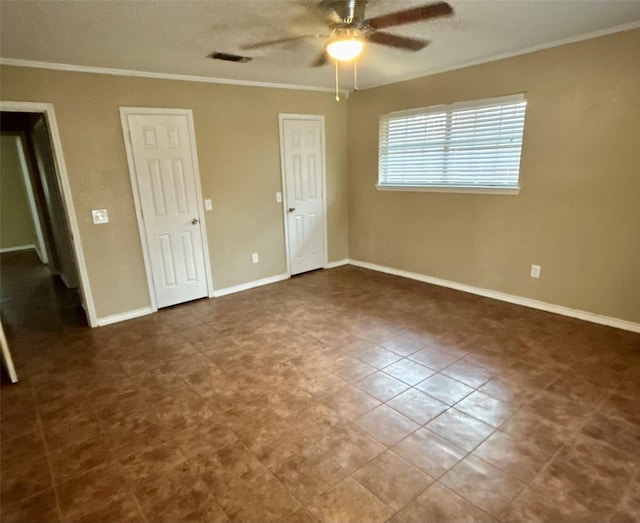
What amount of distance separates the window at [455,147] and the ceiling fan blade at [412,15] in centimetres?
174

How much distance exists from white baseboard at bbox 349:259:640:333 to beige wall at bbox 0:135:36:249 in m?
7.52

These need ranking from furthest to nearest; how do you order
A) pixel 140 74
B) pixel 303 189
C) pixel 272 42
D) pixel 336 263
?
pixel 336 263
pixel 303 189
pixel 140 74
pixel 272 42

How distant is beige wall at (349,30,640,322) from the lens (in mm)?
3152

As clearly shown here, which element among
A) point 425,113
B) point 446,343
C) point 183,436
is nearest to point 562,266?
point 446,343

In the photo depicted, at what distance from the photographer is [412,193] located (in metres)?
4.80

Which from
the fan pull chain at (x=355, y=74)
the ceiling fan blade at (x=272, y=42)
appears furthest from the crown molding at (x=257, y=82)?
the ceiling fan blade at (x=272, y=42)

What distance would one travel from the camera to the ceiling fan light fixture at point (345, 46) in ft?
7.71

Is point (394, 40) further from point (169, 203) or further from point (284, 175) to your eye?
point (169, 203)

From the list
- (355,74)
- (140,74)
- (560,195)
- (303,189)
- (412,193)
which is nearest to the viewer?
(560,195)

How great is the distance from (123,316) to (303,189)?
2730mm

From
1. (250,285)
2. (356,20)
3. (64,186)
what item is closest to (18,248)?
(64,186)

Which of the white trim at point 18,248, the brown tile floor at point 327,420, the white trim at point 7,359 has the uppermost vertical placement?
the white trim at point 7,359

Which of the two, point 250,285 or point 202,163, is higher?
point 202,163

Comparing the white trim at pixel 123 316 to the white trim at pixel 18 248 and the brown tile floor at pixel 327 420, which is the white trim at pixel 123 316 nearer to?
the brown tile floor at pixel 327 420
